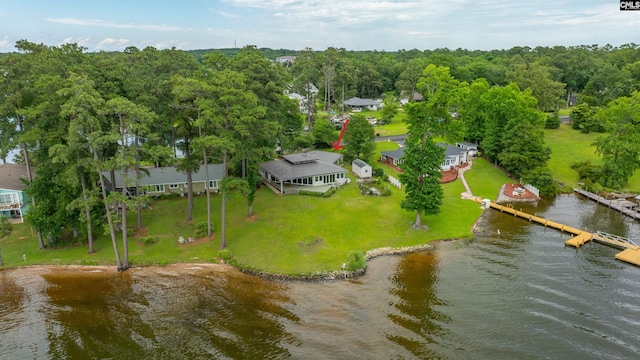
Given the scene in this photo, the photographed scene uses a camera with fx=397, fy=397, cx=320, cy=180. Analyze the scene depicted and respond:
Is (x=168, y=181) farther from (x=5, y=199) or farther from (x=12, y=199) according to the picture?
(x=5, y=199)

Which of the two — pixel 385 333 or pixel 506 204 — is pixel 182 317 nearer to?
pixel 385 333

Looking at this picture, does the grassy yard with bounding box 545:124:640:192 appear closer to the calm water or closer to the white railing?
the white railing

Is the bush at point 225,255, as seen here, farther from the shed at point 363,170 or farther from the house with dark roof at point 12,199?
the shed at point 363,170

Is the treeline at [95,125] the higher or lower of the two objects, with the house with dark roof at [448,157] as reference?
higher

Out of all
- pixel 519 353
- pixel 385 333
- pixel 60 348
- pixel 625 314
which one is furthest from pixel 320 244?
pixel 625 314

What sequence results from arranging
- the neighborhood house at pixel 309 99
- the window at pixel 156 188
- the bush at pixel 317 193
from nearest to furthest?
1. the bush at pixel 317 193
2. the window at pixel 156 188
3. the neighborhood house at pixel 309 99

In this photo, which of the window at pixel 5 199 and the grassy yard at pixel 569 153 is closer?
the window at pixel 5 199

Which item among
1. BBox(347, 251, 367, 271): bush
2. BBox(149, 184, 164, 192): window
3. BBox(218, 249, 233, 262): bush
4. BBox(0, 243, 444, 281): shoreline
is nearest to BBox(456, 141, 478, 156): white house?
BBox(347, 251, 367, 271): bush

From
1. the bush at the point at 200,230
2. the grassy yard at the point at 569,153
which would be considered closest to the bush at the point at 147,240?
the bush at the point at 200,230
